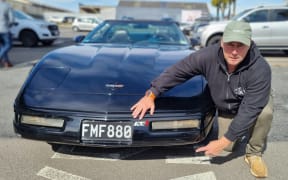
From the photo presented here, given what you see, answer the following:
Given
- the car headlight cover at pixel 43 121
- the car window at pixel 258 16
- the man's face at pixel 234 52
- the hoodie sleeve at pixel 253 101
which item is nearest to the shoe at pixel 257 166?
the hoodie sleeve at pixel 253 101

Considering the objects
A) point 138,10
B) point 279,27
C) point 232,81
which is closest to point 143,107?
point 232,81

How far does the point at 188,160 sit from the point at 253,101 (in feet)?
2.71

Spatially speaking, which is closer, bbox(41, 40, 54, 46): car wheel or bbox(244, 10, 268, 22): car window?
bbox(244, 10, 268, 22): car window

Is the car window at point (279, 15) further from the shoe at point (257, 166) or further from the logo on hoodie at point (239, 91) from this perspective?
the logo on hoodie at point (239, 91)

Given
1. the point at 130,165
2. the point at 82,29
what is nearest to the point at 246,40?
the point at 130,165

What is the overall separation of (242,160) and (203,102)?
2.30 ft

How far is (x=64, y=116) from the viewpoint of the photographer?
2.57 m

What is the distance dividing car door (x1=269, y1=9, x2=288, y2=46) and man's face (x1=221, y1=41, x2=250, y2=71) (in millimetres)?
A: 8332

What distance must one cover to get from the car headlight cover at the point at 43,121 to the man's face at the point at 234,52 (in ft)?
4.35

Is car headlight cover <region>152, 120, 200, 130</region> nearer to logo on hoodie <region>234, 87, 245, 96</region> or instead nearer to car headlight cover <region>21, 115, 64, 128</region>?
logo on hoodie <region>234, 87, 245, 96</region>

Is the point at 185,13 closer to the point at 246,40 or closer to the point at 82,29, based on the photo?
the point at 82,29

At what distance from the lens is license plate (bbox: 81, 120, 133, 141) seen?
2.52 m

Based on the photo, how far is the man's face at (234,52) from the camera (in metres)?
2.40

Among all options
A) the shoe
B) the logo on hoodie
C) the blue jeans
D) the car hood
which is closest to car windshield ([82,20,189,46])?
the car hood
